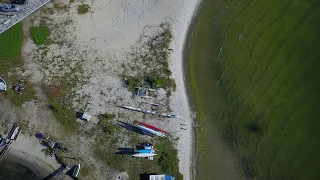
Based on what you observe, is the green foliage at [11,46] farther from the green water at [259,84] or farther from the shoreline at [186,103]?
the green water at [259,84]

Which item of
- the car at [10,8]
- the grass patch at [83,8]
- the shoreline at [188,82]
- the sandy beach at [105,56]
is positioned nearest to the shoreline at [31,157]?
the sandy beach at [105,56]

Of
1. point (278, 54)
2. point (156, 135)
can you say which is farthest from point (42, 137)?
point (278, 54)

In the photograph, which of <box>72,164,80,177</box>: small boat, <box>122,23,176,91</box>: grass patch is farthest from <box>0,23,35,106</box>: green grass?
<box>122,23,176,91</box>: grass patch

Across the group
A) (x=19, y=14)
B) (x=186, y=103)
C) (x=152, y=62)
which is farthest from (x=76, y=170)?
(x=19, y=14)

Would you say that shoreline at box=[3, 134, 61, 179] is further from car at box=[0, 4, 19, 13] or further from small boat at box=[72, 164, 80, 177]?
car at box=[0, 4, 19, 13]

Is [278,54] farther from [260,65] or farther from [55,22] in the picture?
[55,22]

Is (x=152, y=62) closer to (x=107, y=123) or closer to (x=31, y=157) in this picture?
(x=107, y=123)

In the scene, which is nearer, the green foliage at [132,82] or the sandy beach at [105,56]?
the sandy beach at [105,56]
